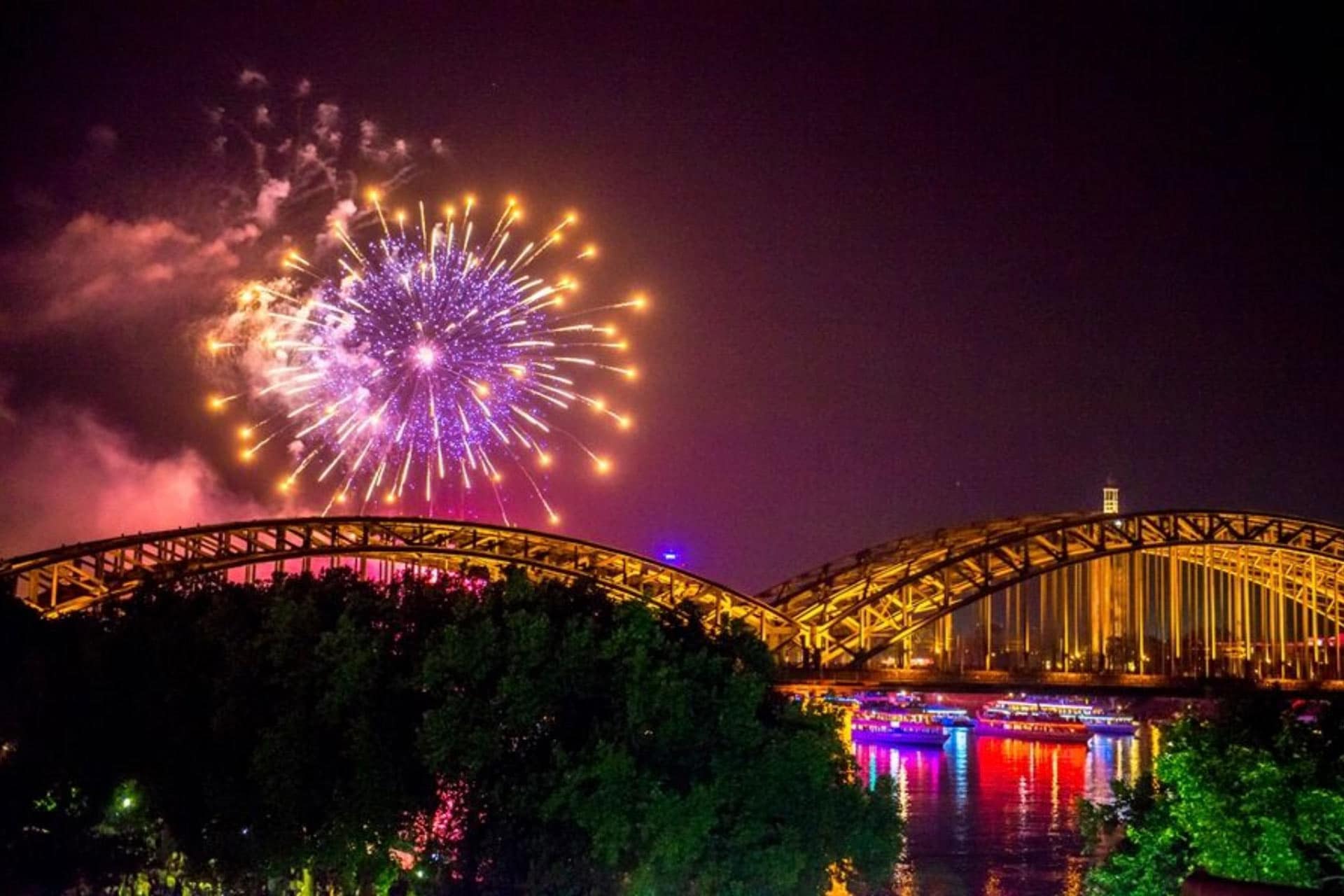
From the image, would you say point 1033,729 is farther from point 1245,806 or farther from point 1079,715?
point 1245,806

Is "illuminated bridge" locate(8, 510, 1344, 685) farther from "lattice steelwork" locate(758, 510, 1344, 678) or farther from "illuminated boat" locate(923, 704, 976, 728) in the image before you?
"illuminated boat" locate(923, 704, 976, 728)

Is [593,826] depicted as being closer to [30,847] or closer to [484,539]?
[30,847]

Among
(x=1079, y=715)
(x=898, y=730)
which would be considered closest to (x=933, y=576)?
(x=898, y=730)

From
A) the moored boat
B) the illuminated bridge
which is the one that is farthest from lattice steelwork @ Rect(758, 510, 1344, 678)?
the moored boat

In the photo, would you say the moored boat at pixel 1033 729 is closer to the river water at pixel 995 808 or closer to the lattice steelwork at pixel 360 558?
the river water at pixel 995 808

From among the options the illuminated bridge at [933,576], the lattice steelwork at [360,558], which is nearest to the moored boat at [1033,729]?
the illuminated bridge at [933,576]

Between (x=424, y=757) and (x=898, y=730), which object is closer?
(x=424, y=757)

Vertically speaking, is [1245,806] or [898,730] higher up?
[1245,806]

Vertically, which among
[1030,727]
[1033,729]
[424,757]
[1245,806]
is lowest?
[1033,729]
